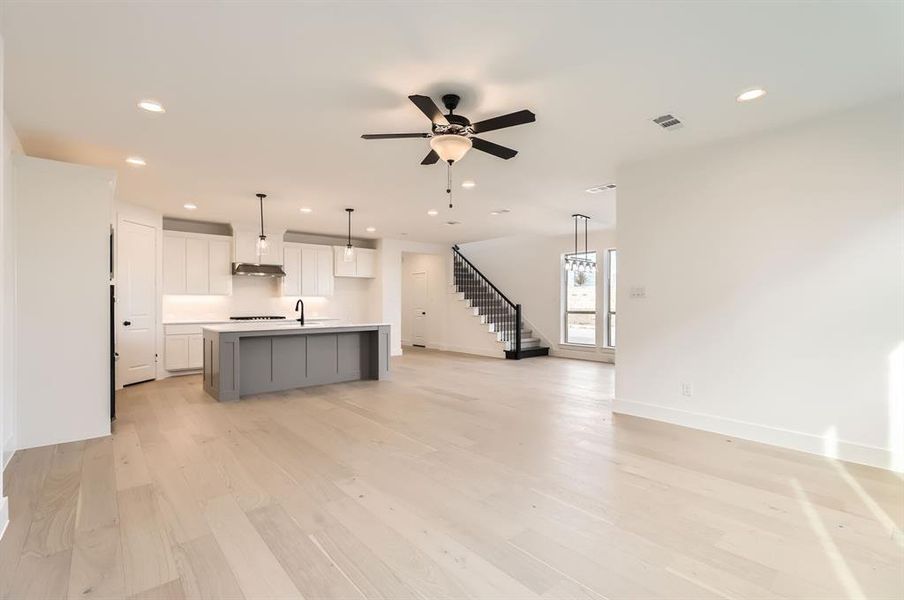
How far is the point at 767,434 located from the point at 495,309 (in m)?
7.04

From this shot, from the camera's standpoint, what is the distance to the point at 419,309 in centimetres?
1185

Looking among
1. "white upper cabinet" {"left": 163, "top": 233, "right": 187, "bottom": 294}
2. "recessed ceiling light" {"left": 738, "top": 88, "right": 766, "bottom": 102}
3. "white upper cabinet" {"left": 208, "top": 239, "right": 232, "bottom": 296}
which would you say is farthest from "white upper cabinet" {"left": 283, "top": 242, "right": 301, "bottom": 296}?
"recessed ceiling light" {"left": 738, "top": 88, "right": 766, "bottom": 102}

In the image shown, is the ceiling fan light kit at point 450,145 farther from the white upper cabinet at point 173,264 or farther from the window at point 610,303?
the window at point 610,303

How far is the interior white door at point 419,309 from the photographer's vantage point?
459 inches

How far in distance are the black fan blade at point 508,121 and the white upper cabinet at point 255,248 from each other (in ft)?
19.5

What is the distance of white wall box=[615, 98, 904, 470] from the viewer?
328 centimetres

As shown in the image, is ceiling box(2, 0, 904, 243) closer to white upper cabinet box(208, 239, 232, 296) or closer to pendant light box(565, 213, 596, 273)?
white upper cabinet box(208, 239, 232, 296)

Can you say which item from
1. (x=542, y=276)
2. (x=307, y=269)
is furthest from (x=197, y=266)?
(x=542, y=276)

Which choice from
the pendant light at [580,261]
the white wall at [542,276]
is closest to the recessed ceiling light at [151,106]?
the pendant light at [580,261]

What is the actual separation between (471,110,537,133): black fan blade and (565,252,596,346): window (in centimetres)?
670

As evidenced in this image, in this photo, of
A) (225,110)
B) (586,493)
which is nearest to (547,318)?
(586,493)

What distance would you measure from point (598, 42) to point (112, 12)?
2572 mm

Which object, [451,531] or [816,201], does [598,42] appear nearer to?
[816,201]

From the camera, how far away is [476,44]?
2.45 metres
